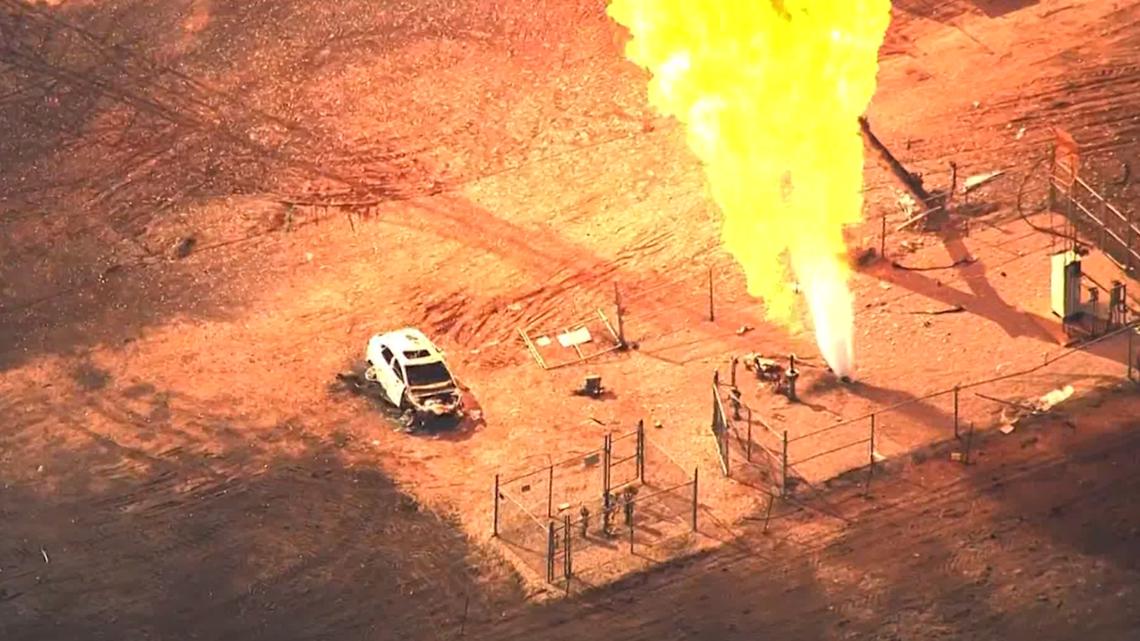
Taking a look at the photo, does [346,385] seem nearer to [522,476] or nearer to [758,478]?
[522,476]

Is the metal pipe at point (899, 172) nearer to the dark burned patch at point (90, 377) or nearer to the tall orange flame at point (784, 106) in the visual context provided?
the tall orange flame at point (784, 106)

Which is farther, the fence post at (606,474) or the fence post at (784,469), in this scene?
the fence post at (784,469)

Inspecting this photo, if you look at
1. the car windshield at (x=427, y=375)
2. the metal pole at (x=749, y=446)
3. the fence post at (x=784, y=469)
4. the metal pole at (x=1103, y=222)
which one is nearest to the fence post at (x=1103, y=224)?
the metal pole at (x=1103, y=222)

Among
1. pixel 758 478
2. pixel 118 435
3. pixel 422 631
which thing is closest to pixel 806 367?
pixel 758 478

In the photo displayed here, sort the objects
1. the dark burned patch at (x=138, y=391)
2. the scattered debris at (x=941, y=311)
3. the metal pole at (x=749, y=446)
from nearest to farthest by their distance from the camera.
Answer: the metal pole at (x=749, y=446), the dark burned patch at (x=138, y=391), the scattered debris at (x=941, y=311)

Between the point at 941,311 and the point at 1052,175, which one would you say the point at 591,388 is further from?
the point at 1052,175

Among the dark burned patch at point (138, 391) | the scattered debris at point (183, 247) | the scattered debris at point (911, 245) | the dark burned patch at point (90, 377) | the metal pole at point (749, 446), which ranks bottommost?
the metal pole at point (749, 446)

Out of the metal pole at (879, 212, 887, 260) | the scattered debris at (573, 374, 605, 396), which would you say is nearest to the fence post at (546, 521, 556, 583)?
the scattered debris at (573, 374, 605, 396)
